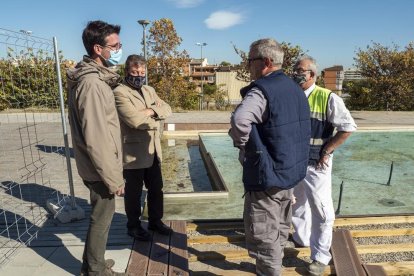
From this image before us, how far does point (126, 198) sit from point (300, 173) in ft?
4.63

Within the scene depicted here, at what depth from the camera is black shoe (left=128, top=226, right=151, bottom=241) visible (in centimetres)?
277

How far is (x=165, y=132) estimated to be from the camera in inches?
378

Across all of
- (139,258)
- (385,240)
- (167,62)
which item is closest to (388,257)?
(385,240)

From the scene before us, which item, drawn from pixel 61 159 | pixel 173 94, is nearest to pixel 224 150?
pixel 61 159

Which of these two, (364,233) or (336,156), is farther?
(336,156)

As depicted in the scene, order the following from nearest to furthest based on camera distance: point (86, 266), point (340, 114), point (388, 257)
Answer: point (86, 266) < point (340, 114) < point (388, 257)

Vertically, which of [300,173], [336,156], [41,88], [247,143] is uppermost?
[41,88]

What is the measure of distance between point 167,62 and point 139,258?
14.9 m

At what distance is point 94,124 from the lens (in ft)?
6.10

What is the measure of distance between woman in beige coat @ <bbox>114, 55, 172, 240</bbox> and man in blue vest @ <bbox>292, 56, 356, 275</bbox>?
1195 mm

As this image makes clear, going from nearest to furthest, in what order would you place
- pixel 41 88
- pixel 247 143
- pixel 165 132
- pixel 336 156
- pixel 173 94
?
pixel 247 143
pixel 41 88
pixel 336 156
pixel 165 132
pixel 173 94

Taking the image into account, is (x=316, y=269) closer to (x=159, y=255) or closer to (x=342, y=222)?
(x=342, y=222)

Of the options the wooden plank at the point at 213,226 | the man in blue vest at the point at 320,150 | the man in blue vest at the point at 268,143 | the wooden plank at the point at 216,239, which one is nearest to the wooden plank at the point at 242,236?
the wooden plank at the point at 216,239

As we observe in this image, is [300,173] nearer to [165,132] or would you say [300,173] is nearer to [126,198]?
[126,198]
